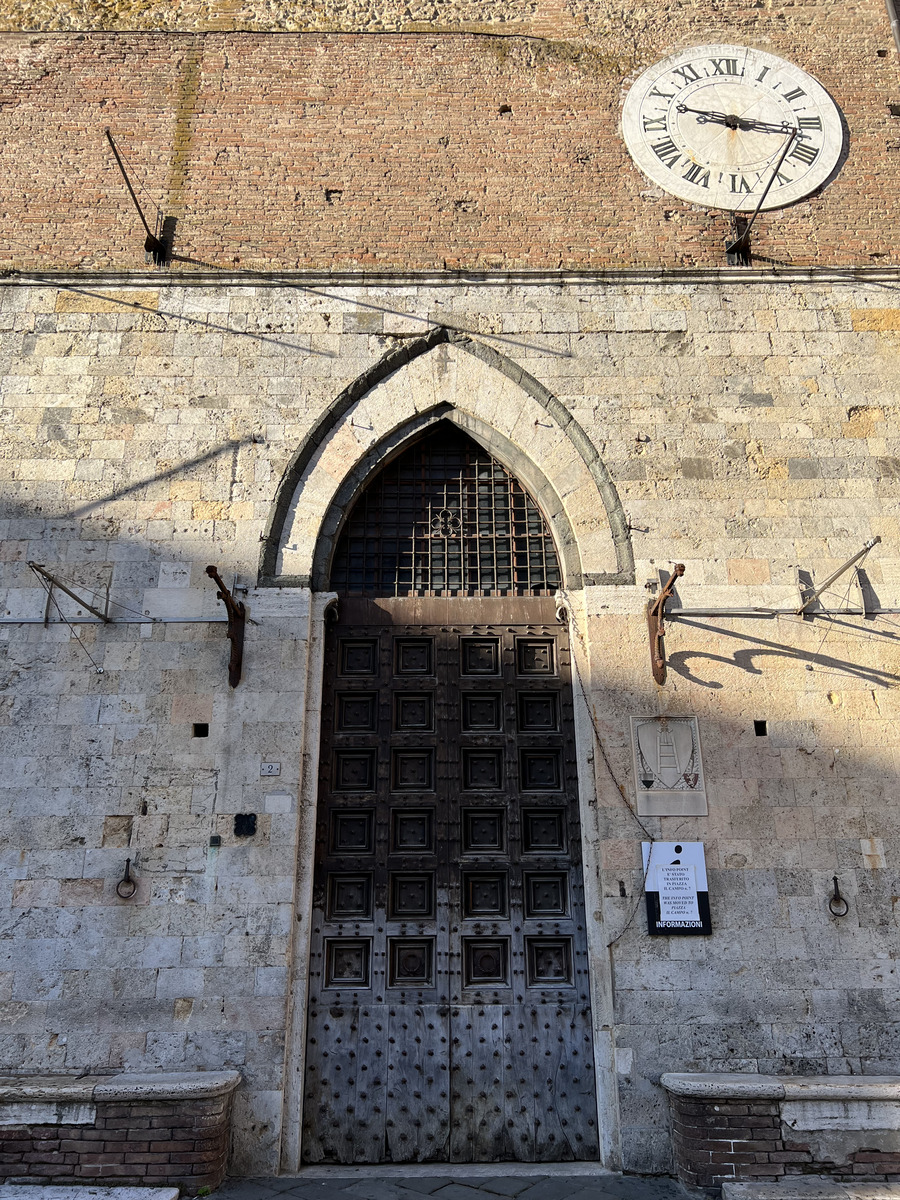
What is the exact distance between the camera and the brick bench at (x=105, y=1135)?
17.5 ft

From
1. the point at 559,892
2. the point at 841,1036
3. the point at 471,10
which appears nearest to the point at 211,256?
the point at 471,10

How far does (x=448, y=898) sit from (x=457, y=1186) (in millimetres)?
1696

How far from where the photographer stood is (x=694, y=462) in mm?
7312

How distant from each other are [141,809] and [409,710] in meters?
1.99

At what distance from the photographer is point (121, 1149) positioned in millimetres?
5371

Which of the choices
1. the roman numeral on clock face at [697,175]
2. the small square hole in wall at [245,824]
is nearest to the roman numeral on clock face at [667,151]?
the roman numeral on clock face at [697,175]

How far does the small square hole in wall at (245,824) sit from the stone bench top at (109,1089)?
1468mm

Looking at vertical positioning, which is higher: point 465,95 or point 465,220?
point 465,95

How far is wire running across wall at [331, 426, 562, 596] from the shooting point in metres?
7.43

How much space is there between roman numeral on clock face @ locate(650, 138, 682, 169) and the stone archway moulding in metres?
2.71

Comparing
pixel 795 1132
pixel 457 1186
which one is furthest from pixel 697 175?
pixel 457 1186

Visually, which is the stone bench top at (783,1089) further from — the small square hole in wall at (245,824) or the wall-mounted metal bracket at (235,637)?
the wall-mounted metal bracket at (235,637)

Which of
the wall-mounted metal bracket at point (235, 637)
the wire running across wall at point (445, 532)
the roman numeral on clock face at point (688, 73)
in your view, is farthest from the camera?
the roman numeral on clock face at point (688, 73)

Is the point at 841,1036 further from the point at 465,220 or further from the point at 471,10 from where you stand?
the point at 471,10
